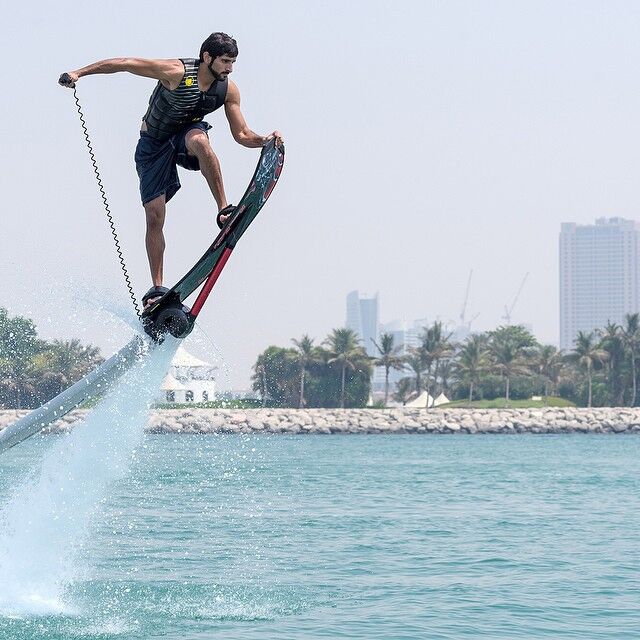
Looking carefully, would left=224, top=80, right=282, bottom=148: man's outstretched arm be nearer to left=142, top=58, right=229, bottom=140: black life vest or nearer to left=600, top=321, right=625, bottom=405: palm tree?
left=142, top=58, right=229, bottom=140: black life vest

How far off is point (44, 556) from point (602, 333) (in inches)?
4684

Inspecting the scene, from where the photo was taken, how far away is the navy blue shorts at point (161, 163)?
11.8 m

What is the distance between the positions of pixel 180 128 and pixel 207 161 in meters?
0.43

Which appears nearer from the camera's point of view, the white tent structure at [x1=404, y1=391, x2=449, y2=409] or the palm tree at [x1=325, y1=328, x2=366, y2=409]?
the palm tree at [x1=325, y1=328, x2=366, y2=409]

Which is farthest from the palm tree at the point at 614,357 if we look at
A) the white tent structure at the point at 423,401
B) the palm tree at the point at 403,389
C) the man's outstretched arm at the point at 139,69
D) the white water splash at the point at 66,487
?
the man's outstretched arm at the point at 139,69

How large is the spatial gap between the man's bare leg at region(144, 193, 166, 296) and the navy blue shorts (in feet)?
0.20

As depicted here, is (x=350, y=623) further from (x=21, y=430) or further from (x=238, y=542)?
(x=238, y=542)

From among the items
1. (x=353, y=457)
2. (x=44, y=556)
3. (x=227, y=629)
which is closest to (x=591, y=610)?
(x=227, y=629)

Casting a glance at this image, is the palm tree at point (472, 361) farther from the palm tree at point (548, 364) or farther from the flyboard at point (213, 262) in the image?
the flyboard at point (213, 262)

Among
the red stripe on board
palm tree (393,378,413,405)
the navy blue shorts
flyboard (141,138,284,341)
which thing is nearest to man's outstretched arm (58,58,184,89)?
the navy blue shorts

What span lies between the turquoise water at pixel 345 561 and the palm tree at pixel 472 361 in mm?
77017

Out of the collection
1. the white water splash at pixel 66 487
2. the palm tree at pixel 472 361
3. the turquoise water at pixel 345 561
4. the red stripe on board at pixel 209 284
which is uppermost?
the palm tree at pixel 472 361

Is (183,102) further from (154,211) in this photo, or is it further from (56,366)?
(56,366)

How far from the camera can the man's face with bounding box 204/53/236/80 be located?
1115 centimetres
